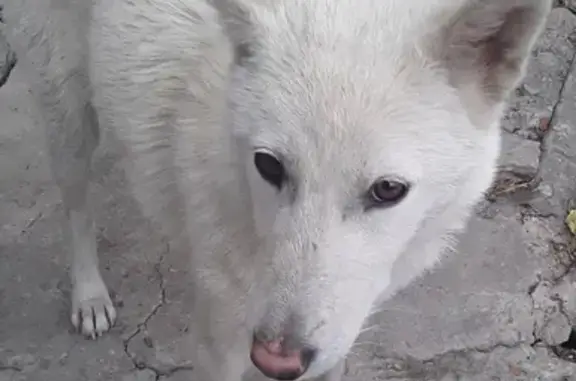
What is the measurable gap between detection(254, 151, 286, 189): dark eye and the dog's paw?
59.4 inches

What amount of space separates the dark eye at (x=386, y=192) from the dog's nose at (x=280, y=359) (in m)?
0.35

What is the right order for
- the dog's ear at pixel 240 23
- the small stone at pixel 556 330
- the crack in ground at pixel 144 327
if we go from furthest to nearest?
1. the small stone at pixel 556 330
2. the crack in ground at pixel 144 327
3. the dog's ear at pixel 240 23

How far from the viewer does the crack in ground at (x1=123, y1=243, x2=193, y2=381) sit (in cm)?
320

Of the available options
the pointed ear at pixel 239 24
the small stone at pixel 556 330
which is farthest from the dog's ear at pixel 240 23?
the small stone at pixel 556 330

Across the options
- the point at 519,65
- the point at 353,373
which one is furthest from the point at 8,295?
the point at 519,65

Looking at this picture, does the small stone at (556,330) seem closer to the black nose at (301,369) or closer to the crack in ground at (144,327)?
the crack in ground at (144,327)

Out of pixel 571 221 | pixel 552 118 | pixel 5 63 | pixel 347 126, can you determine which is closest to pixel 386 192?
pixel 347 126

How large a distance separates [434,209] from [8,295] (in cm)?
191

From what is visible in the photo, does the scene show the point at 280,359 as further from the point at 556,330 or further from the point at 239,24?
the point at 556,330

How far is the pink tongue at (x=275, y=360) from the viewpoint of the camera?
76.1 inches

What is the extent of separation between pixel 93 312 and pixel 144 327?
19cm

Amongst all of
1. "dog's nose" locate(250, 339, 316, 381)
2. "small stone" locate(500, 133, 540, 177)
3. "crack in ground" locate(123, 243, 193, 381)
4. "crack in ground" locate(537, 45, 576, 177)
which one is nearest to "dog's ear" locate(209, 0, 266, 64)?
"dog's nose" locate(250, 339, 316, 381)

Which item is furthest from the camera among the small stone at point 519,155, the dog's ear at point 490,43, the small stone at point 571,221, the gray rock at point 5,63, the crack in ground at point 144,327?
the gray rock at point 5,63

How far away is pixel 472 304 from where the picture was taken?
3.41 m
